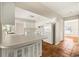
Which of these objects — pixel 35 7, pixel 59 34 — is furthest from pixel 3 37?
pixel 59 34

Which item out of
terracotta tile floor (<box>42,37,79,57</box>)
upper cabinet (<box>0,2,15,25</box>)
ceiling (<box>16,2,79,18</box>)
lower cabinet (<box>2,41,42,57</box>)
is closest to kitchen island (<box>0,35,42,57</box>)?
lower cabinet (<box>2,41,42,57</box>)

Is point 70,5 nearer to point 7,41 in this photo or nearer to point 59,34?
point 59,34

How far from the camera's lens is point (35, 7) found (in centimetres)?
174

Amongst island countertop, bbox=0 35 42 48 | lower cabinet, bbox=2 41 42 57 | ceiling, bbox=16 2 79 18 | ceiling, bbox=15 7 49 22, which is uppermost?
ceiling, bbox=16 2 79 18

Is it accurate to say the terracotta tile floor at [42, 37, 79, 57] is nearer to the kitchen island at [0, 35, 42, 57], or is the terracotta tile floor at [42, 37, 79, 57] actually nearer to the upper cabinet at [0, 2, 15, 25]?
the kitchen island at [0, 35, 42, 57]

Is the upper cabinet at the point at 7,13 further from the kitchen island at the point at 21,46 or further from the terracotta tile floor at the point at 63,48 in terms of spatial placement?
the terracotta tile floor at the point at 63,48

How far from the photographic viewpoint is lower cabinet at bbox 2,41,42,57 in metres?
1.68

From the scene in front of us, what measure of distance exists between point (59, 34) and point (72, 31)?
0.20 m

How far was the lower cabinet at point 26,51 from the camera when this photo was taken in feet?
5.51

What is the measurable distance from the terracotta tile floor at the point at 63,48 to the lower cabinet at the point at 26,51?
0.26 feet

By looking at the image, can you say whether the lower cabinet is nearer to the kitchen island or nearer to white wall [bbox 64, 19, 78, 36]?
the kitchen island

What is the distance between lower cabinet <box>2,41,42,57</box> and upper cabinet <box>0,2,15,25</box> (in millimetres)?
396

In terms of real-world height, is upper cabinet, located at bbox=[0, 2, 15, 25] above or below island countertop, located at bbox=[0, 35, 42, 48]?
above

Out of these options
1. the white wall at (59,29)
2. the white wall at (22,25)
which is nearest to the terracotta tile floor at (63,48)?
the white wall at (59,29)
